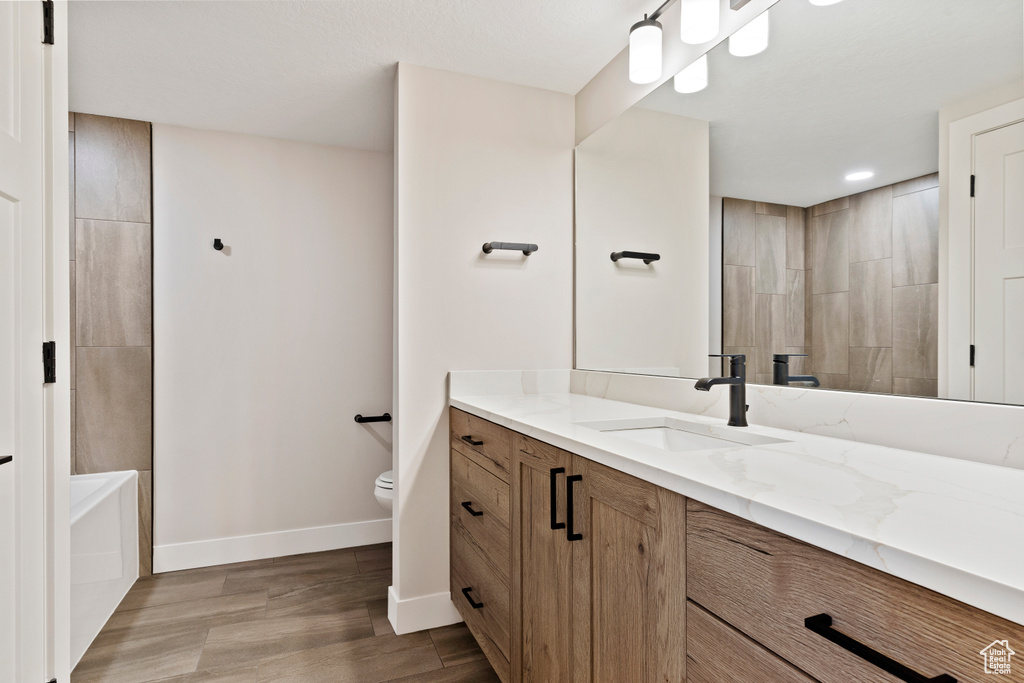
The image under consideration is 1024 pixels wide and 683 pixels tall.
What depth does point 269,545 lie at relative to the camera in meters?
2.94

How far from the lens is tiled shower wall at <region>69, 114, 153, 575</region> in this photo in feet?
8.60

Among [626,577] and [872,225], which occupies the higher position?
[872,225]

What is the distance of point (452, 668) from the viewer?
1.91 metres

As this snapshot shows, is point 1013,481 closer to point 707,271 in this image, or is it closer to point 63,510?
point 707,271

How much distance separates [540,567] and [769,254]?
3.53 feet

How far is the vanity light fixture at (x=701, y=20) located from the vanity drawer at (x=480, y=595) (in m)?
1.81

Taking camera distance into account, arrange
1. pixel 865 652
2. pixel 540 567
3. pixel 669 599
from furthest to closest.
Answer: pixel 540 567 → pixel 669 599 → pixel 865 652

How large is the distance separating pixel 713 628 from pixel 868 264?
926 mm

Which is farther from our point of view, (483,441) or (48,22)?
(483,441)

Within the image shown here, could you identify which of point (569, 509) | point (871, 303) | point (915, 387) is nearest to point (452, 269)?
point (569, 509)

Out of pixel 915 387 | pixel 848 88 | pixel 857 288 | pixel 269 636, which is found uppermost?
pixel 848 88

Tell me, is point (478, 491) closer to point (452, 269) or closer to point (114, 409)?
point (452, 269)

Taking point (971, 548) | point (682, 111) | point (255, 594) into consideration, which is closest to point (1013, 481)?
point (971, 548)

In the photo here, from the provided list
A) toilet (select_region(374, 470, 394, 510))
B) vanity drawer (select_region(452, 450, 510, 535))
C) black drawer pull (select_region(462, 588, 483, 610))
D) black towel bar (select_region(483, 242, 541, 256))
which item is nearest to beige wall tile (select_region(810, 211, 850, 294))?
vanity drawer (select_region(452, 450, 510, 535))
